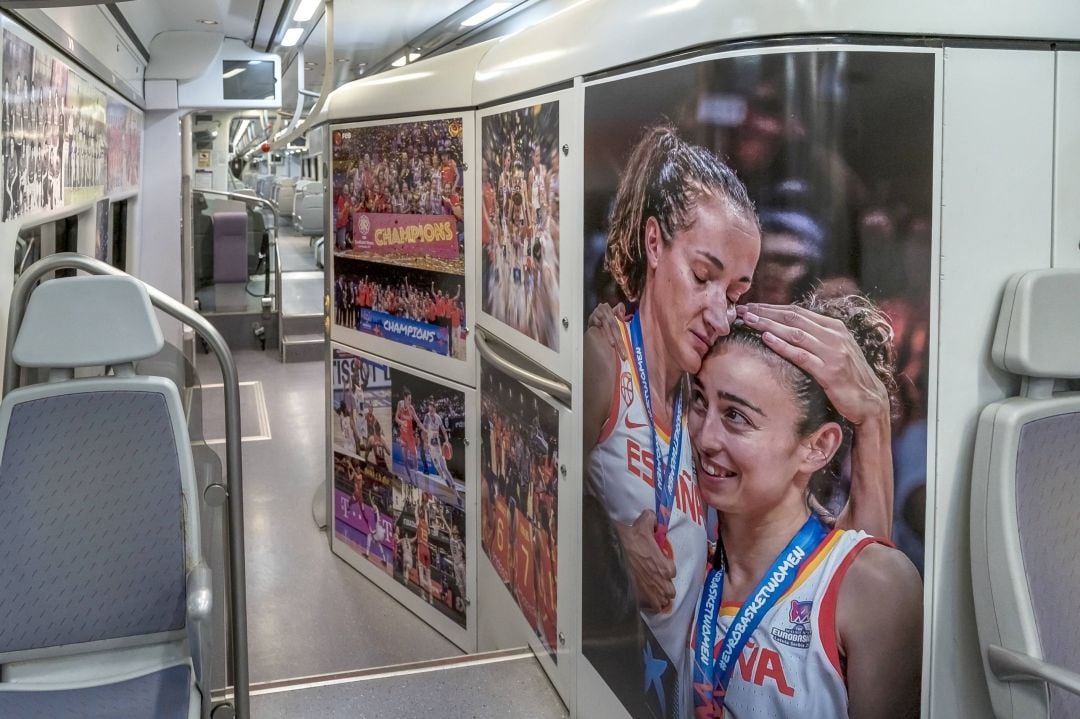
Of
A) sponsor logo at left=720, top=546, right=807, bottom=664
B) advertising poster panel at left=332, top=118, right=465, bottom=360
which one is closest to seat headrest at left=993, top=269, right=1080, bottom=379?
sponsor logo at left=720, top=546, right=807, bottom=664

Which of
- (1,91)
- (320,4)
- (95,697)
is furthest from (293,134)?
(95,697)

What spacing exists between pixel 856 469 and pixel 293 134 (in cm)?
758

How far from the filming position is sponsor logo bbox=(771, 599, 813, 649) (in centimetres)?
218

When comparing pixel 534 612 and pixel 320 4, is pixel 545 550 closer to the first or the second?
pixel 534 612

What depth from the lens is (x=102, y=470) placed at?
99.3 inches

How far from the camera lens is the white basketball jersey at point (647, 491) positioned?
2.36 metres

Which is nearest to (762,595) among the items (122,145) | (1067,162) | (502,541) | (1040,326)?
(1040,326)

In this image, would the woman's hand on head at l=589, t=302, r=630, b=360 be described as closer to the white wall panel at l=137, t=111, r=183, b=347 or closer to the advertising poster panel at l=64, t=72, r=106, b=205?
the advertising poster panel at l=64, t=72, r=106, b=205

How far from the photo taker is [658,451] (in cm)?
248

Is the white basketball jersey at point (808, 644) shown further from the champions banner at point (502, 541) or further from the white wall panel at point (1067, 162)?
the champions banner at point (502, 541)

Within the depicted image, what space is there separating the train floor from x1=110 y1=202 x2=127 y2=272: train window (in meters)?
1.22

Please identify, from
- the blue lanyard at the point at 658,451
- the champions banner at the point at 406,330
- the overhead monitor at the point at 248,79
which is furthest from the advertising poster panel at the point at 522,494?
the overhead monitor at the point at 248,79

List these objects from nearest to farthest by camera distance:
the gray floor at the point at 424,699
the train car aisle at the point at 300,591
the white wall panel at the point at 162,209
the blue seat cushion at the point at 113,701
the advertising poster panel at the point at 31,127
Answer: the blue seat cushion at the point at 113,701 < the advertising poster panel at the point at 31,127 < the gray floor at the point at 424,699 < the train car aisle at the point at 300,591 < the white wall panel at the point at 162,209

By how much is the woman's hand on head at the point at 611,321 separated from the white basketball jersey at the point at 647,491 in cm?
3
